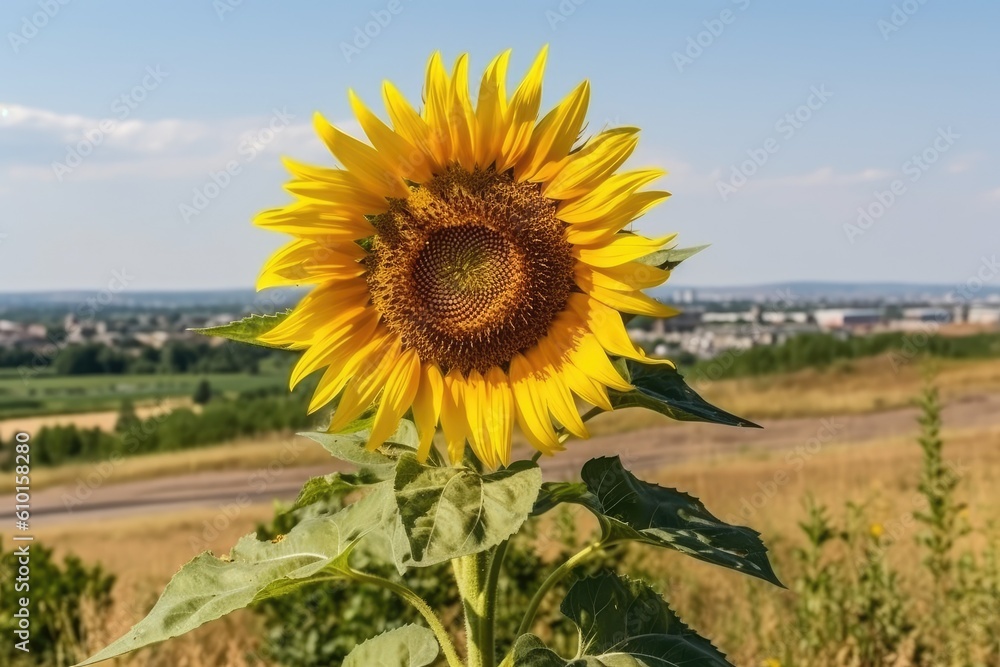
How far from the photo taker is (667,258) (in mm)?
1739

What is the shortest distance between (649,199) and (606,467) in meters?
0.49

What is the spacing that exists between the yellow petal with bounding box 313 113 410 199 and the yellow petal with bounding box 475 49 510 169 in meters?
0.17

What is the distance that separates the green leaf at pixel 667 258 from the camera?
5.67 feet

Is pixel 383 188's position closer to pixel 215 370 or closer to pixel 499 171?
pixel 499 171

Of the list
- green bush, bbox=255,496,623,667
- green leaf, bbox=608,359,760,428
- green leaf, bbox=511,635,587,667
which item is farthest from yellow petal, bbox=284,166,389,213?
green bush, bbox=255,496,623,667

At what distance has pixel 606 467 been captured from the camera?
1.75m

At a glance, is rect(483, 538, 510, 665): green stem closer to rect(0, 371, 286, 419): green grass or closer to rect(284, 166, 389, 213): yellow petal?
rect(284, 166, 389, 213): yellow petal

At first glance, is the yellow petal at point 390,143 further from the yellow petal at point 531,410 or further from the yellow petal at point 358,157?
the yellow petal at point 531,410

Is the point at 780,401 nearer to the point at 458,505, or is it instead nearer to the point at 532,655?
the point at 532,655

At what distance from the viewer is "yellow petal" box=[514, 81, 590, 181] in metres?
1.70

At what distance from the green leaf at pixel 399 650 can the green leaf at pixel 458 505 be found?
50 centimetres

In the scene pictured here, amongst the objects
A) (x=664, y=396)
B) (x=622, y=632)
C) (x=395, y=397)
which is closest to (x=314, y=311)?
(x=395, y=397)

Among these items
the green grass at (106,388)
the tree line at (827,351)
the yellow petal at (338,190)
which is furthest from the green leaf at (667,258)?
the green grass at (106,388)

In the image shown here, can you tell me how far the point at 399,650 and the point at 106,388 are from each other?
3567cm
